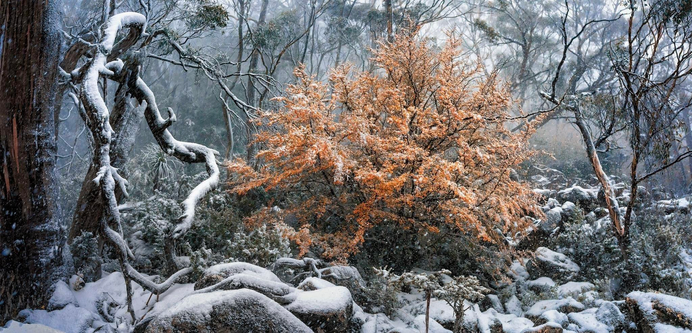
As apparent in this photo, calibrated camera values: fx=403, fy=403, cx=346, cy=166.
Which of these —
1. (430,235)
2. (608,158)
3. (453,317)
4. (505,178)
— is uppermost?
(608,158)

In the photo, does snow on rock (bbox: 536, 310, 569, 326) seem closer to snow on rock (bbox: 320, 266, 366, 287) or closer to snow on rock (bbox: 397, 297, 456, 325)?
snow on rock (bbox: 397, 297, 456, 325)

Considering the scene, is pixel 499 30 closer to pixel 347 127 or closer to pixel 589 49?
pixel 589 49

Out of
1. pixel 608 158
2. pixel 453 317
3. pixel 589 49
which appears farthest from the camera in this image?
pixel 589 49

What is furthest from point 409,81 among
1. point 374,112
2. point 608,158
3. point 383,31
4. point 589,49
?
point 589,49

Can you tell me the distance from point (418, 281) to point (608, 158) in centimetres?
1566

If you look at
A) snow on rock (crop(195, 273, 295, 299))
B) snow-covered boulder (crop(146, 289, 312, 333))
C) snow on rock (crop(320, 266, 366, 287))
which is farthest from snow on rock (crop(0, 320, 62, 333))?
snow on rock (crop(320, 266, 366, 287))

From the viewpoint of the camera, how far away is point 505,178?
609 centimetres

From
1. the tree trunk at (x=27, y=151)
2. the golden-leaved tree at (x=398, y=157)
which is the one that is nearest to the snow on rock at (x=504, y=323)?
the golden-leaved tree at (x=398, y=157)

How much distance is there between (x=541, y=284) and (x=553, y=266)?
63cm

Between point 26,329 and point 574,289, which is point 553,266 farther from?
point 26,329

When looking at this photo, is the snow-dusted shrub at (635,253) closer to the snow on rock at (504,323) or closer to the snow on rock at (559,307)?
the snow on rock at (559,307)

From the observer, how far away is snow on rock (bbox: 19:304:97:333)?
2863 millimetres

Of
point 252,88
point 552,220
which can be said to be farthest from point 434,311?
point 252,88

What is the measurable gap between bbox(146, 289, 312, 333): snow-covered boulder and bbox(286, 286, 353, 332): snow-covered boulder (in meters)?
0.46
